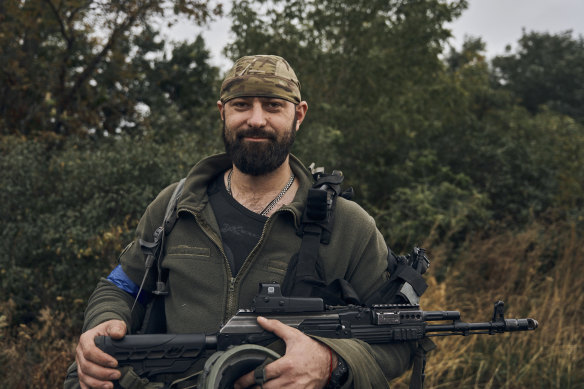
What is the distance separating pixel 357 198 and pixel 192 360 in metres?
7.70

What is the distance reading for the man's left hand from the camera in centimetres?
196

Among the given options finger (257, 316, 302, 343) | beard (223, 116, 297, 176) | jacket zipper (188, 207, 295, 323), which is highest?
beard (223, 116, 297, 176)

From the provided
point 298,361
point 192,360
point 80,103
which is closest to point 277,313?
point 298,361

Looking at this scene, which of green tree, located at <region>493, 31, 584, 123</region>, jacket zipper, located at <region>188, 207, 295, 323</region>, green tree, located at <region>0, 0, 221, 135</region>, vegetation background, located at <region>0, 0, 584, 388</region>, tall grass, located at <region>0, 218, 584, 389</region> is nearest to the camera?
jacket zipper, located at <region>188, 207, 295, 323</region>

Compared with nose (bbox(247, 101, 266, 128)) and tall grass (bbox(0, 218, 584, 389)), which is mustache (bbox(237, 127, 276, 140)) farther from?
tall grass (bbox(0, 218, 584, 389))

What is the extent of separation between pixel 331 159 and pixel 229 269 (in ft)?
19.8

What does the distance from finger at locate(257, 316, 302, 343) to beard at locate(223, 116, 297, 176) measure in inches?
27.6

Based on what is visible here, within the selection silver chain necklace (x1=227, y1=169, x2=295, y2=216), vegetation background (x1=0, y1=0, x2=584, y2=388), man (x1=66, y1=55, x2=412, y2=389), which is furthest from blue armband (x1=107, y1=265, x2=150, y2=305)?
vegetation background (x1=0, y1=0, x2=584, y2=388)

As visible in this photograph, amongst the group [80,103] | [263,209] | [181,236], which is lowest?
[181,236]

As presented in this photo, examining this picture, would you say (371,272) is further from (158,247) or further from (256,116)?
(158,247)

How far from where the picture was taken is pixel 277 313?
7.06 feet

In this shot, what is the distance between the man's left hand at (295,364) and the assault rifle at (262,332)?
0.21 feet

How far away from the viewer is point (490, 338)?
5.23 m

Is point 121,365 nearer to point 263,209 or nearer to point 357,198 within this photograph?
point 263,209
